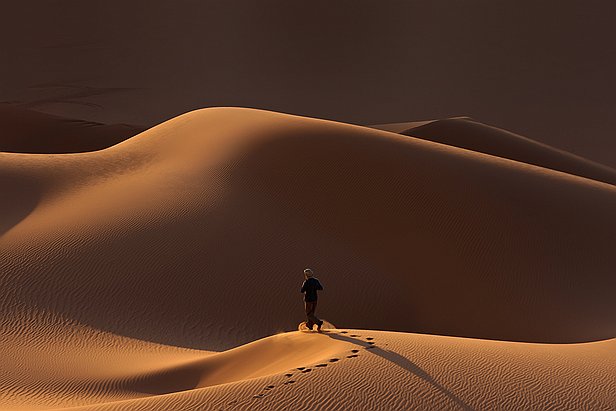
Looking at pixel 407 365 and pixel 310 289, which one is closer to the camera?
pixel 407 365

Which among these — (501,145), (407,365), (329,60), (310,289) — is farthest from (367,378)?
(329,60)

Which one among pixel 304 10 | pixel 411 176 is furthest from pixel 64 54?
pixel 411 176

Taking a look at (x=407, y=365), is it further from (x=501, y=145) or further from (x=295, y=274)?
(x=501, y=145)

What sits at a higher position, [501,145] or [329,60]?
[329,60]

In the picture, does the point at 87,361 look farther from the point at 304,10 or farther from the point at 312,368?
the point at 304,10

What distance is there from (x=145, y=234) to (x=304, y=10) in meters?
49.8

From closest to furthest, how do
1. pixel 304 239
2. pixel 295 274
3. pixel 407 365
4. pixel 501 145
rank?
pixel 407 365 → pixel 295 274 → pixel 304 239 → pixel 501 145

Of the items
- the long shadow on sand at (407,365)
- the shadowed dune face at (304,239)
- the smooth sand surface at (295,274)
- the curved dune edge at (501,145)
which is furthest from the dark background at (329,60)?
the long shadow on sand at (407,365)

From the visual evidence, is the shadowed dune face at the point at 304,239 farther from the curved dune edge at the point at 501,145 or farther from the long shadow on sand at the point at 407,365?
the curved dune edge at the point at 501,145

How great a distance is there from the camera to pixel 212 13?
6206cm

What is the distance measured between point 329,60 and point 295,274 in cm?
4519

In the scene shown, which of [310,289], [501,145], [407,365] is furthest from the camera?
[501,145]

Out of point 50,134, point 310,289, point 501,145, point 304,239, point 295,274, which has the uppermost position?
point 501,145

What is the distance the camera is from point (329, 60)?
191 feet
